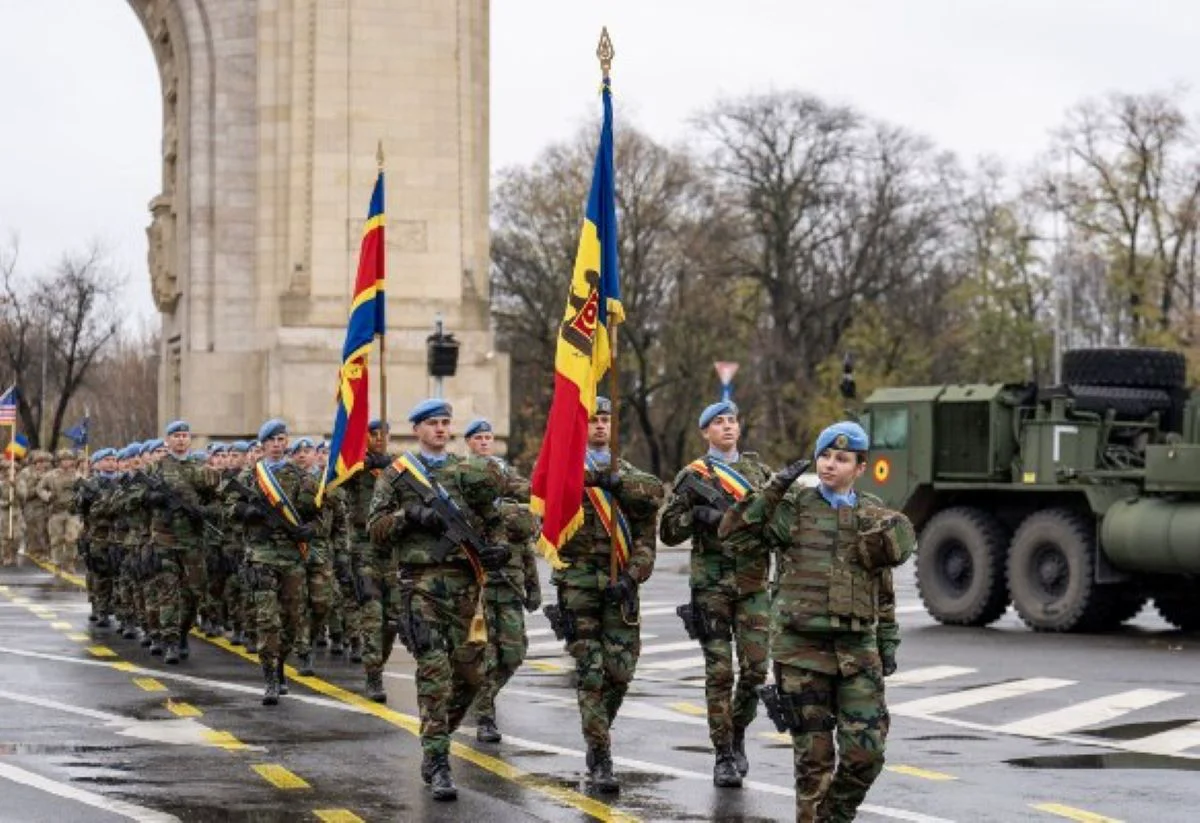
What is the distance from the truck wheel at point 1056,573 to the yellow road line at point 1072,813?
13.0 m

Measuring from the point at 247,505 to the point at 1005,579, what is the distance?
10513mm

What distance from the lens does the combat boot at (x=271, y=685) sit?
17.8m

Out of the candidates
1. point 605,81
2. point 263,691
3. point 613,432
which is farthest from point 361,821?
point 263,691

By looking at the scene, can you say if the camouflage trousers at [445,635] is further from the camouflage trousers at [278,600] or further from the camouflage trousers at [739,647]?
the camouflage trousers at [278,600]

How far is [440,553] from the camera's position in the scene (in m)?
13.5

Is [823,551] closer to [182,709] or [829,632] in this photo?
[829,632]

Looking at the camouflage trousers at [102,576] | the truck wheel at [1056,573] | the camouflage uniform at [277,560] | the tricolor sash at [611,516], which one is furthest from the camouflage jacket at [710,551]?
the camouflage trousers at [102,576]

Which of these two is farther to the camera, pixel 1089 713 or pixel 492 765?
pixel 1089 713

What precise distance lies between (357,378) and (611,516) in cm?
619

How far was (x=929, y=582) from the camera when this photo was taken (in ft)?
90.2

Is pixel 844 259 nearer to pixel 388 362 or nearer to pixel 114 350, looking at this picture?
pixel 388 362

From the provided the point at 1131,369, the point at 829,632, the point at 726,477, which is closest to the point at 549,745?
the point at 726,477

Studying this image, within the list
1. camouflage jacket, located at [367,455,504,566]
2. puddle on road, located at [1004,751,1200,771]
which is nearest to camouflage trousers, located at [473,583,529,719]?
camouflage jacket, located at [367,455,504,566]

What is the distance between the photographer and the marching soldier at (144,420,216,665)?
72.9 feet
